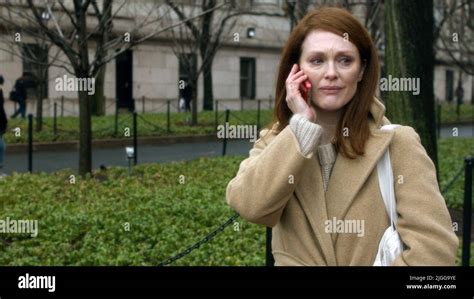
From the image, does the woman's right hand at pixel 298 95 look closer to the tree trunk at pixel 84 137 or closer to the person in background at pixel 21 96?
the tree trunk at pixel 84 137

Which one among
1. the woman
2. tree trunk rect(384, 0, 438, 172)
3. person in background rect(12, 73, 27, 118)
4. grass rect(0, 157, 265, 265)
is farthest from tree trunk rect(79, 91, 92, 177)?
person in background rect(12, 73, 27, 118)

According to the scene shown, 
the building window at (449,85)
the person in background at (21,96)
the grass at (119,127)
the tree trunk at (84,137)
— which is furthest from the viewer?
the building window at (449,85)

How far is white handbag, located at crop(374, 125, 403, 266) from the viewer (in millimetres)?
2303

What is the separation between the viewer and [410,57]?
24.5 feet

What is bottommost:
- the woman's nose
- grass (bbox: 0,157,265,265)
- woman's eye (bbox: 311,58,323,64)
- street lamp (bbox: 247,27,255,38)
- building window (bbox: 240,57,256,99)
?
grass (bbox: 0,157,265,265)

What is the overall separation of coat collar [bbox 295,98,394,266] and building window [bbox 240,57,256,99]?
3399 centimetres

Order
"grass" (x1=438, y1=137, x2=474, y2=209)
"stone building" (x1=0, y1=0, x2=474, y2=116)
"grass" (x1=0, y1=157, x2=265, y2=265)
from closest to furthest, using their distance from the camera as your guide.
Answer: "grass" (x1=0, y1=157, x2=265, y2=265) → "grass" (x1=438, y1=137, x2=474, y2=209) → "stone building" (x1=0, y1=0, x2=474, y2=116)

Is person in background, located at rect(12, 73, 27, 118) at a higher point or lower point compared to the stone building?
lower

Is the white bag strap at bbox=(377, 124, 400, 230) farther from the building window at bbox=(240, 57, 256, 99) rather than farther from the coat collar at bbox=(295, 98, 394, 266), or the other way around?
the building window at bbox=(240, 57, 256, 99)

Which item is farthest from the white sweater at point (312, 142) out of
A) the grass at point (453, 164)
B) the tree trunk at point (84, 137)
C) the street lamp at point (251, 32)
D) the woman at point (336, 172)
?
the street lamp at point (251, 32)

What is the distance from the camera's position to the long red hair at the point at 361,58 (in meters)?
2.44

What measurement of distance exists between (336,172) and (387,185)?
170mm
